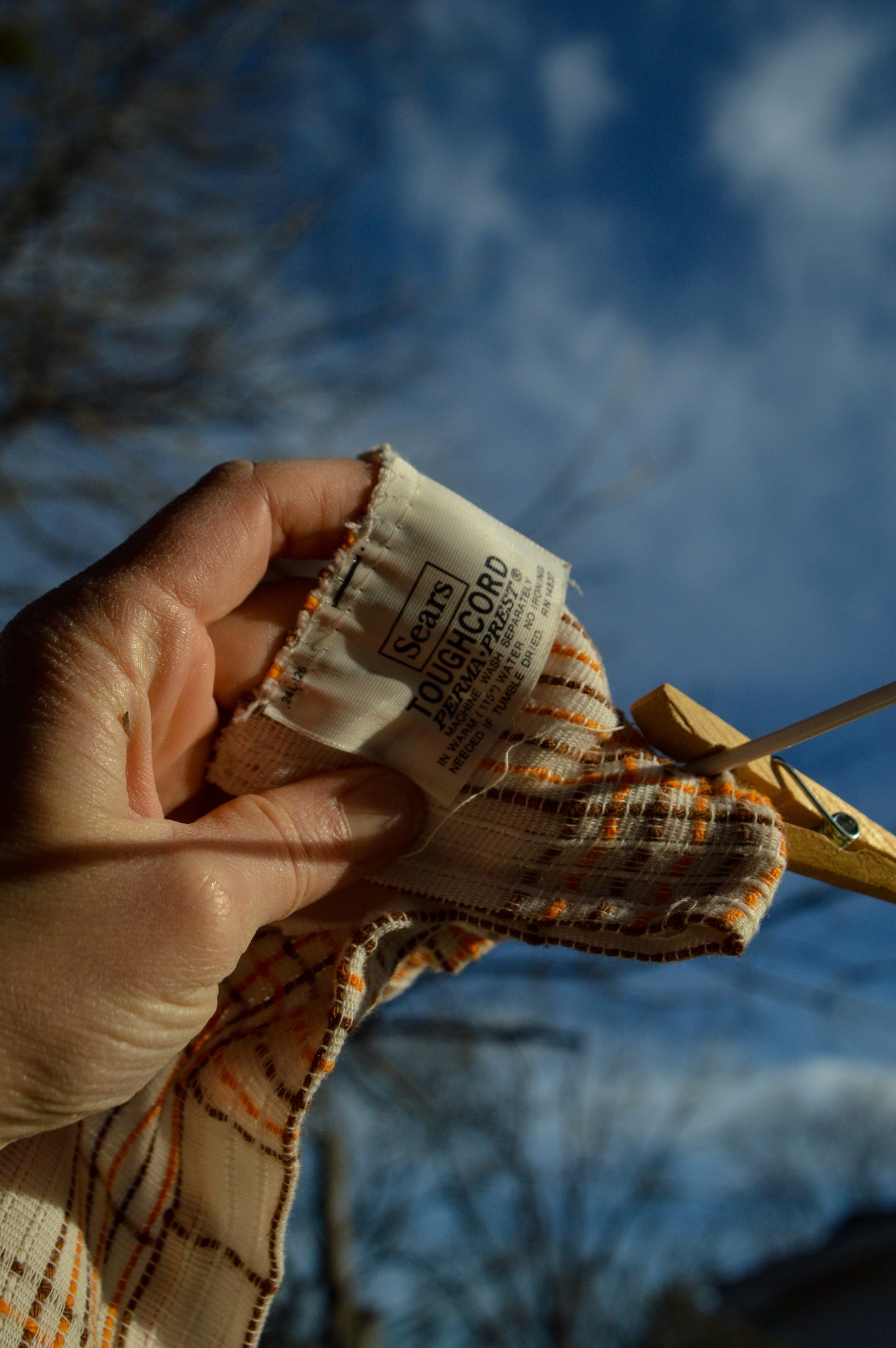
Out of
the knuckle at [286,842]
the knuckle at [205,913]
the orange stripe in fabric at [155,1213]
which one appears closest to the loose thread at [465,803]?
the knuckle at [286,842]

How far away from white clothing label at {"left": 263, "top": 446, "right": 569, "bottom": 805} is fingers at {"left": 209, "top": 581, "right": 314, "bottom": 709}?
0.07 ft

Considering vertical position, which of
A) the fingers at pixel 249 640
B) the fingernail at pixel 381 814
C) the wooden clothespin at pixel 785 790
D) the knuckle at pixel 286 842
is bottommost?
the knuckle at pixel 286 842

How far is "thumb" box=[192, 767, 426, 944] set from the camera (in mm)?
747

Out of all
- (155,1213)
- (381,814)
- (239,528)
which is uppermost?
(239,528)

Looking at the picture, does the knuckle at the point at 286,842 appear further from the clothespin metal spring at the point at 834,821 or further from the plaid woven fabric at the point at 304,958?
the clothespin metal spring at the point at 834,821

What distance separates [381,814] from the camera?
0.89 meters

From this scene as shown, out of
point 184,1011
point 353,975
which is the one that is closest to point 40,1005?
point 184,1011

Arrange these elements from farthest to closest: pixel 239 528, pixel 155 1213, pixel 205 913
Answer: pixel 155 1213
pixel 239 528
pixel 205 913

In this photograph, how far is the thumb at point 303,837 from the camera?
0.75 metres

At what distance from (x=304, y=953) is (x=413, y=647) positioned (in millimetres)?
352

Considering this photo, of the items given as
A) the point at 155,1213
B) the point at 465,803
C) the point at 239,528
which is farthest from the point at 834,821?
the point at 155,1213

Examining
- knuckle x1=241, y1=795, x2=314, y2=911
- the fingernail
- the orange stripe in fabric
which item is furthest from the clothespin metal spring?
the orange stripe in fabric

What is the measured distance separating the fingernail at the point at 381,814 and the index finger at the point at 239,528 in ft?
0.73

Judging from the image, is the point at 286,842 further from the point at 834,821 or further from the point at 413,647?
the point at 834,821
